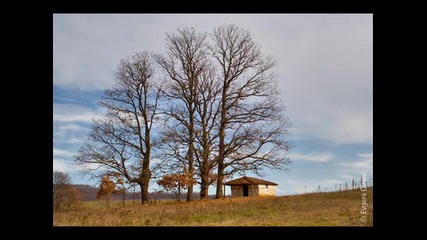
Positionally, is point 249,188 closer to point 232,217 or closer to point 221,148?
point 221,148

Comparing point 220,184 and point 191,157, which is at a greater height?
point 191,157

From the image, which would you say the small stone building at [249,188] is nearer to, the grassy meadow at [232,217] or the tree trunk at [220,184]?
the tree trunk at [220,184]

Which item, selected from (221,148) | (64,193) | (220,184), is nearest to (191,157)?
(221,148)

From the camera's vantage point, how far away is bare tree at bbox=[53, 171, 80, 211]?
19828 mm

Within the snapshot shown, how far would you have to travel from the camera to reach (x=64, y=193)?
68.7ft

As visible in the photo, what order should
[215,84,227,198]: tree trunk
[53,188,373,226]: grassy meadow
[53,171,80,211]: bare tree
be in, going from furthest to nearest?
1. [215,84,227,198]: tree trunk
2. [53,171,80,211]: bare tree
3. [53,188,373,226]: grassy meadow

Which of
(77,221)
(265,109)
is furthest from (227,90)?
(77,221)

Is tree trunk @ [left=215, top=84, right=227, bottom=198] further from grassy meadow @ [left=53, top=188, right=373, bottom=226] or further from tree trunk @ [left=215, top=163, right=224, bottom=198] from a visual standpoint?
grassy meadow @ [left=53, top=188, right=373, bottom=226]

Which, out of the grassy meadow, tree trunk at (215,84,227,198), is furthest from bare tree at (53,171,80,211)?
tree trunk at (215,84,227,198)

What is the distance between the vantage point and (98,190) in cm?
2214
